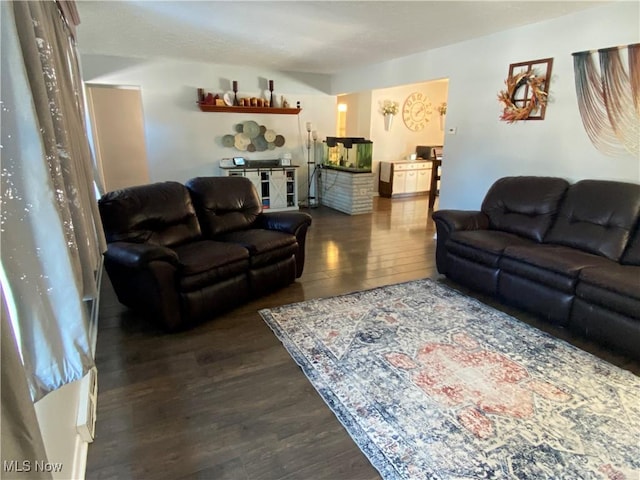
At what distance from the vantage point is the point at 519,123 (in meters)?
3.88

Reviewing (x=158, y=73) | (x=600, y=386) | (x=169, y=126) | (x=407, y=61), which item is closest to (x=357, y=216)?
(x=407, y=61)

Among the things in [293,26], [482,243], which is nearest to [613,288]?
[482,243]

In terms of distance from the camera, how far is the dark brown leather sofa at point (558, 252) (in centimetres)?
241

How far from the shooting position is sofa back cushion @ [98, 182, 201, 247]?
282 cm

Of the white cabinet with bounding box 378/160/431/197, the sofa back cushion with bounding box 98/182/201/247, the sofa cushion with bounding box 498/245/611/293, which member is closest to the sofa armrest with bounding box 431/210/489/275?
the sofa cushion with bounding box 498/245/611/293

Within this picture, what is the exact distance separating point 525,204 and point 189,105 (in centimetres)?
510

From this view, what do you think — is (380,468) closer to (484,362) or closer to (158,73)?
(484,362)

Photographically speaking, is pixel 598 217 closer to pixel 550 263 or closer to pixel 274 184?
pixel 550 263

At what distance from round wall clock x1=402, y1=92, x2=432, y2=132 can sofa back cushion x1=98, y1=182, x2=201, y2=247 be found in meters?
5.98

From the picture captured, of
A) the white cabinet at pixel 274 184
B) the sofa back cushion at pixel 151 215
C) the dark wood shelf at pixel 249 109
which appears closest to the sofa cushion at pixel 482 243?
the sofa back cushion at pixel 151 215

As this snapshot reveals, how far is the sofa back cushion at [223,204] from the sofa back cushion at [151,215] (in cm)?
10

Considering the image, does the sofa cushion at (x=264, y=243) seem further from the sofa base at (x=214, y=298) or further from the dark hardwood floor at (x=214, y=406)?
the dark hardwood floor at (x=214, y=406)

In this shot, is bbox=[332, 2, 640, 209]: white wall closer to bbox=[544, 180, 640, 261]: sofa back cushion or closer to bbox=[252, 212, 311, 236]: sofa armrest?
bbox=[544, 180, 640, 261]: sofa back cushion

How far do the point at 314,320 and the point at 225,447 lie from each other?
4.03 feet
